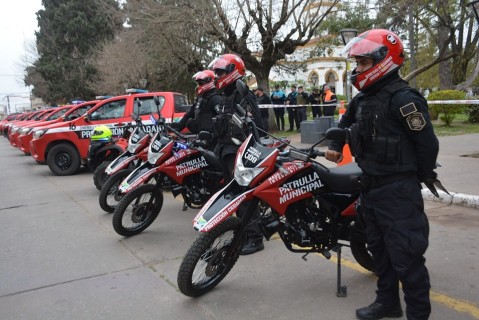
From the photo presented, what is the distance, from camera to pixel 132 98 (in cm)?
1051

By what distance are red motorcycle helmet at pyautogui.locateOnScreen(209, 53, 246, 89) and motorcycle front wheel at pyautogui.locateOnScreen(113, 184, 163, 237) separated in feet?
4.85

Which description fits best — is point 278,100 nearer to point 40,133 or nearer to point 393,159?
point 40,133

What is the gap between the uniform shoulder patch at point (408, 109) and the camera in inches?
100

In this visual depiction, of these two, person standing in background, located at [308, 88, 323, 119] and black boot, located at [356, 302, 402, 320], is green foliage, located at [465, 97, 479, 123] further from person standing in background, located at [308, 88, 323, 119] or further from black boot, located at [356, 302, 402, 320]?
black boot, located at [356, 302, 402, 320]

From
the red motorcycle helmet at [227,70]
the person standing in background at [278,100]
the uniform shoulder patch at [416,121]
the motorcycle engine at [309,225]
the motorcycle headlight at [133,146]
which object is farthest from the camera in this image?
the person standing in background at [278,100]

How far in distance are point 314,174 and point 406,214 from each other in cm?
85

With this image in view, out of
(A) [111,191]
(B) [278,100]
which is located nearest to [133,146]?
(A) [111,191]

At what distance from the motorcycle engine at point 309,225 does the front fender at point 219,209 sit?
379mm

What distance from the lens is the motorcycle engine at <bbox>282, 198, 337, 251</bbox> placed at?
3404mm

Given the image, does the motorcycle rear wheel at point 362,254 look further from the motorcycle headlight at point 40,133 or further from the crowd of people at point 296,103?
the crowd of people at point 296,103

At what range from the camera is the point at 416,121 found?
2547 millimetres

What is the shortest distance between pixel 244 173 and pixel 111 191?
10.8 feet

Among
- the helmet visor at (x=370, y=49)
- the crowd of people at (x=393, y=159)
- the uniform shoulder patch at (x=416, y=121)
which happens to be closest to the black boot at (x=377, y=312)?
the crowd of people at (x=393, y=159)

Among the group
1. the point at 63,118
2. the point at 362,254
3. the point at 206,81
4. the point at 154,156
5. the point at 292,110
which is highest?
the point at 206,81
